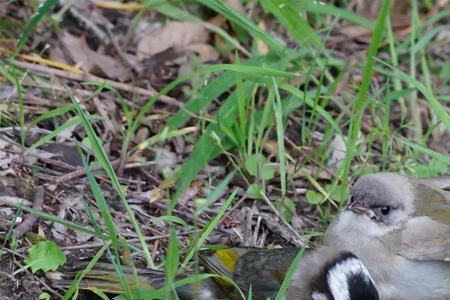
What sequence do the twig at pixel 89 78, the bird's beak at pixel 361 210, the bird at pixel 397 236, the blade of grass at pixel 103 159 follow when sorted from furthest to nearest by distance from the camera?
the twig at pixel 89 78 < the bird's beak at pixel 361 210 < the bird at pixel 397 236 < the blade of grass at pixel 103 159

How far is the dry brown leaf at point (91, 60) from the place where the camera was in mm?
6504

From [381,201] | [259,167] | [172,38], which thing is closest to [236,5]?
[172,38]

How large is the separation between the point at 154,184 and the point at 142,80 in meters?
0.97

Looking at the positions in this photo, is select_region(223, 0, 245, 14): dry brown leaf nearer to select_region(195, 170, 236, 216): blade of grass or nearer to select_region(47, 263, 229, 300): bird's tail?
select_region(195, 170, 236, 216): blade of grass

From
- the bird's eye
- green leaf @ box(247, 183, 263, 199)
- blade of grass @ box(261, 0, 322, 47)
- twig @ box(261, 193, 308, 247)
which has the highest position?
blade of grass @ box(261, 0, 322, 47)

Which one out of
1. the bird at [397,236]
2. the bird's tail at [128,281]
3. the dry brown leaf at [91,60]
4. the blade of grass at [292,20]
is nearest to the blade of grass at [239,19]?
the blade of grass at [292,20]

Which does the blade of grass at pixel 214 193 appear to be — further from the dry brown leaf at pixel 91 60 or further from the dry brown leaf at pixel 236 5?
the dry brown leaf at pixel 236 5

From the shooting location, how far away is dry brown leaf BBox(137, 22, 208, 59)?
6.87m

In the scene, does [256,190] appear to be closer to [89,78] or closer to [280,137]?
[280,137]

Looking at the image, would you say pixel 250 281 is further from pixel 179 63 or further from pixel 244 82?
pixel 179 63

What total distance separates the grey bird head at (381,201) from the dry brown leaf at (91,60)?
199cm

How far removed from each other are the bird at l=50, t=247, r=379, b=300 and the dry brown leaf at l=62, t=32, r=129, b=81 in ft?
6.01

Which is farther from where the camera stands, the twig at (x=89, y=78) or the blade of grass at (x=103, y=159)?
the twig at (x=89, y=78)

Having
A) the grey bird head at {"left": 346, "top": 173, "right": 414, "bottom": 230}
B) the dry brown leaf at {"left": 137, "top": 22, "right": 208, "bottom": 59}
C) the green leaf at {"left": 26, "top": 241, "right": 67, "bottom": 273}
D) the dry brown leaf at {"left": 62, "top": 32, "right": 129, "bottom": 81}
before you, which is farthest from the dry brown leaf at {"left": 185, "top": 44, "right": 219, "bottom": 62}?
the green leaf at {"left": 26, "top": 241, "right": 67, "bottom": 273}
